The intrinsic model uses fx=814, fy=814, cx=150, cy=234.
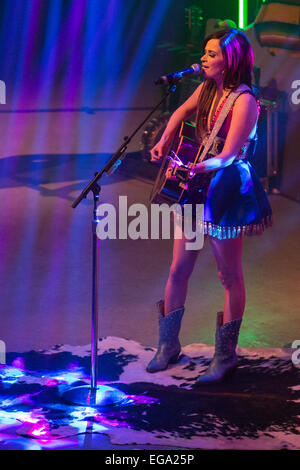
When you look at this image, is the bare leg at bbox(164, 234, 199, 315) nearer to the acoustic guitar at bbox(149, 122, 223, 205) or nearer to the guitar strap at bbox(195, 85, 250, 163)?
the acoustic guitar at bbox(149, 122, 223, 205)

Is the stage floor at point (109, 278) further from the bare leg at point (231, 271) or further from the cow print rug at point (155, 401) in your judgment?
the bare leg at point (231, 271)

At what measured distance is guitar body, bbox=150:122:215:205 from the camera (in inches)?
153

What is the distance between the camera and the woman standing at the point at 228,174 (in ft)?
12.6

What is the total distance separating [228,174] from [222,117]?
0.27m

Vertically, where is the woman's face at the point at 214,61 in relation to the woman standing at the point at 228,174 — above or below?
above

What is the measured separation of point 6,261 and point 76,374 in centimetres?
198

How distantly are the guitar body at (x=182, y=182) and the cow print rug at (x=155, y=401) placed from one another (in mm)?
936

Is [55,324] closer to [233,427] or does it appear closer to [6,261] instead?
[6,261]

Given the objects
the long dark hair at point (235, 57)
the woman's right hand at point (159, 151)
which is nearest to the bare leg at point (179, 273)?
the woman's right hand at point (159, 151)

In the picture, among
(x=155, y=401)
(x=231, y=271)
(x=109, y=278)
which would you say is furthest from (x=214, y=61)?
(x=109, y=278)

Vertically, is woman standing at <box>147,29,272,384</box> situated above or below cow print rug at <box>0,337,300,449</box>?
above

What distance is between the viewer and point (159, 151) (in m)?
4.09

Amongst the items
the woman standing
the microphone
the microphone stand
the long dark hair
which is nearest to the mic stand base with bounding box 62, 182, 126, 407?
the microphone stand

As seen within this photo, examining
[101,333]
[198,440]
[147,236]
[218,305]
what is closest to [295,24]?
[147,236]
